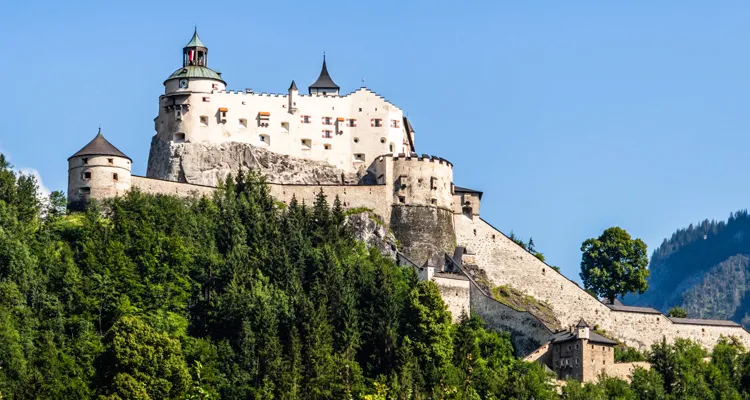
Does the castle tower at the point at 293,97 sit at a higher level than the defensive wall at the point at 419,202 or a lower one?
higher

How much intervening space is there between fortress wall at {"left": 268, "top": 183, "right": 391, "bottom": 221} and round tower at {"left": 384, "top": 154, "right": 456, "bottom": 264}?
806mm

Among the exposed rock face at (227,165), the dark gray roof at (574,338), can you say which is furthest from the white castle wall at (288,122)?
the dark gray roof at (574,338)

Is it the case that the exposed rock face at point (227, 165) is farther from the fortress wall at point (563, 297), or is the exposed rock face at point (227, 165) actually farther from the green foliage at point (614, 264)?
the green foliage at point (614, 264)

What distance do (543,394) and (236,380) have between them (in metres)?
13.9

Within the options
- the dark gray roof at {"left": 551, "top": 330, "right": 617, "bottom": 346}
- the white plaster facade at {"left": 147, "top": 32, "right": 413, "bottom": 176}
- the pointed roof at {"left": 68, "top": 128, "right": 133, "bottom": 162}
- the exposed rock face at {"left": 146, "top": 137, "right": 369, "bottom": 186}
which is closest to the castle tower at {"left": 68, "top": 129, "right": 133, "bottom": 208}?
the pointed roof at {"left": 68, "top": 128, "right": 133, "bottom": 162}

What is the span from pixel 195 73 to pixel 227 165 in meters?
5.79

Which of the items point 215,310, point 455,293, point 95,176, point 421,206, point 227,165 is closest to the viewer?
point 215,310

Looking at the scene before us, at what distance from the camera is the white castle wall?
85.8 metres

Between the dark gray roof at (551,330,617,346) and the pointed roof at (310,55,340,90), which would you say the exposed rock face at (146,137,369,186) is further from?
the dark gray roof at (551,330,617,346)

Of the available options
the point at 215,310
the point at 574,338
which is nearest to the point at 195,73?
the point at 215,310

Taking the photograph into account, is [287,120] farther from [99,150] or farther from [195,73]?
[99,150]

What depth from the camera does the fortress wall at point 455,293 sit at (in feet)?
254

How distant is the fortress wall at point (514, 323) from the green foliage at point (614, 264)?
489 inches

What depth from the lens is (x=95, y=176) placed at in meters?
78.5
